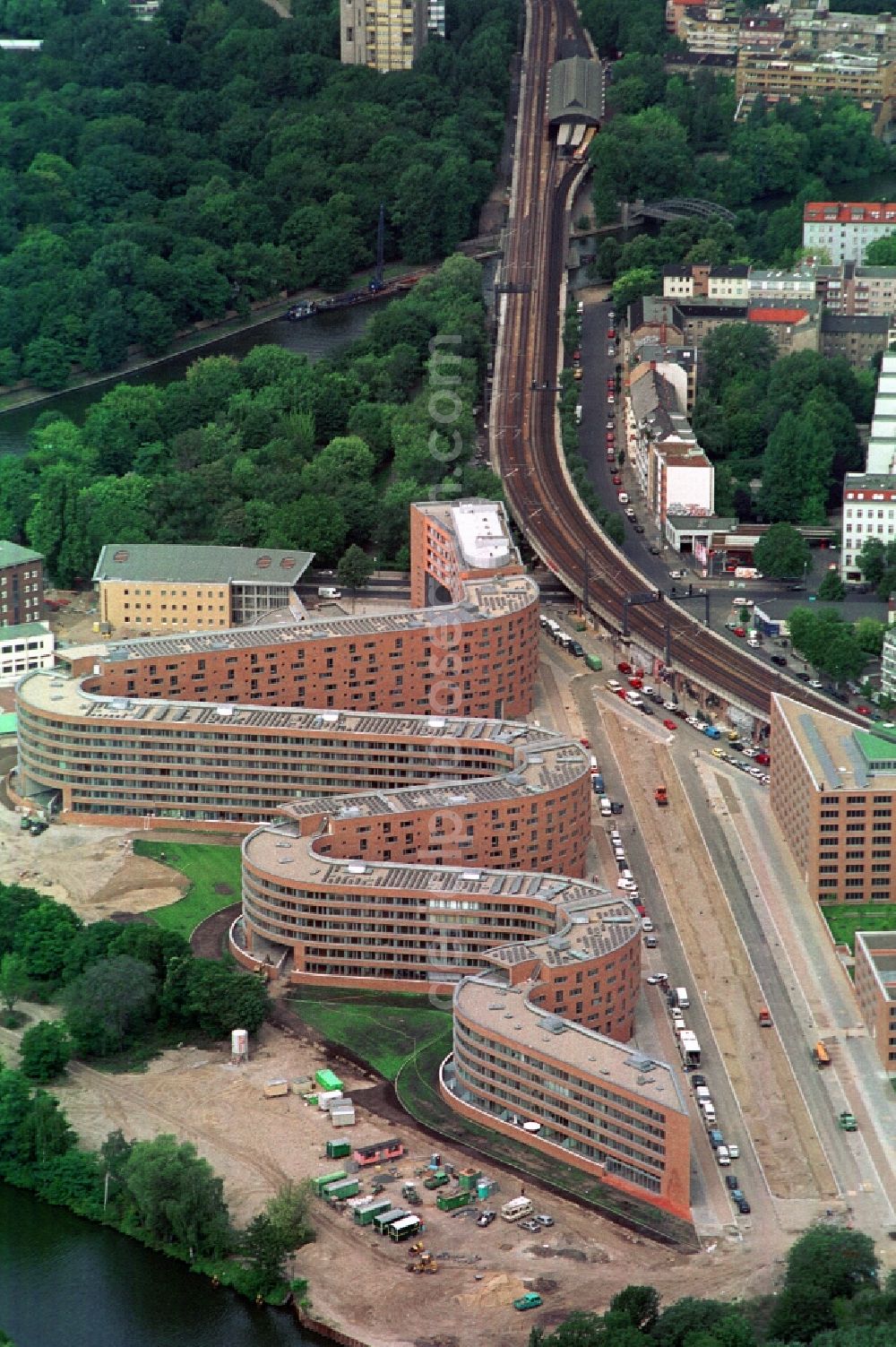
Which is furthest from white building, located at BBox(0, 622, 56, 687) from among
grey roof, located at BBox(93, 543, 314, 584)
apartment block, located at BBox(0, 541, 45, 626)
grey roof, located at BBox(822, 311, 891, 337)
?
grey roof, located at BBox(822, 311, 891, 337)

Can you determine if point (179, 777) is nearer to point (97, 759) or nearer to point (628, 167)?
point (97, 759)

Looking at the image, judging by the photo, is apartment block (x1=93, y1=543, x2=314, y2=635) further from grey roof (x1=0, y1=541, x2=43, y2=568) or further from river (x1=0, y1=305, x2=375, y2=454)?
river (x1=0, y1=305, x2=375, y2=454)

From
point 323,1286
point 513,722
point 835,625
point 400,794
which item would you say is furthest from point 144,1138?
point 835,625

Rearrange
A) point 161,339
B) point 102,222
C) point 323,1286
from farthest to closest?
point 102,222
point 161,339
point 323,1286

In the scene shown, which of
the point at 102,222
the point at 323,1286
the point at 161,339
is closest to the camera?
the point at 323,1286

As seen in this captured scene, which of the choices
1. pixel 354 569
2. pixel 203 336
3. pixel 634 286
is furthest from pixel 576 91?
pixel 354 569

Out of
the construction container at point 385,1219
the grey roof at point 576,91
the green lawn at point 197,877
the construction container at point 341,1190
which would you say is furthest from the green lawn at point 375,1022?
the grey roof at point 576,91
